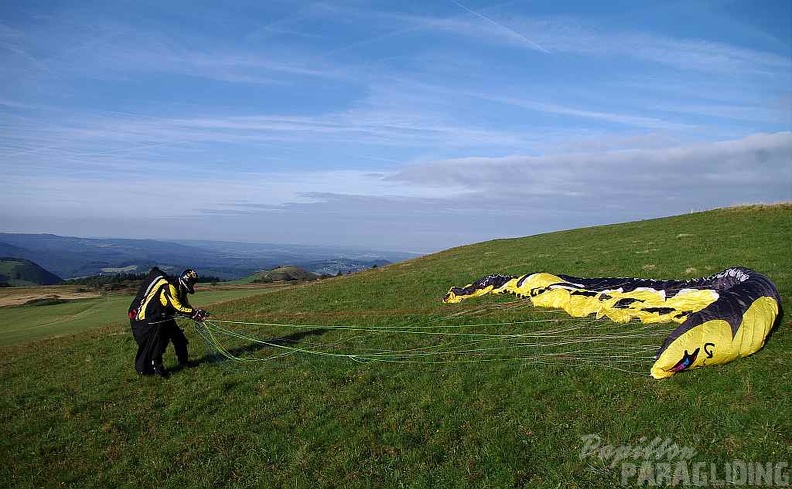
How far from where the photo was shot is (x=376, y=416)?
7531 millimetres

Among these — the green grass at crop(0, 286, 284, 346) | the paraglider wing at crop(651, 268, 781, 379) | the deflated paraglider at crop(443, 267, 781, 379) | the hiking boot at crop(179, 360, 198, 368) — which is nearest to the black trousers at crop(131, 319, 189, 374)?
the hiking boot at crop(179, 360, 198, 368)

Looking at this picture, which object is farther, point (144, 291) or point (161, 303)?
point (144, 291)

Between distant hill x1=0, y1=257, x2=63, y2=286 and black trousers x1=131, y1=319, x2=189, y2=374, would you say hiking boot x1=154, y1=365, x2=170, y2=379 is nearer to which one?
black trousers x1=131, y1=319, x2=189, y2=374

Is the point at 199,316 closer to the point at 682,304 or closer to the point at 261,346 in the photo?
the point at 261,346

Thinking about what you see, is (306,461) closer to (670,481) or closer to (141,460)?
(141,460)

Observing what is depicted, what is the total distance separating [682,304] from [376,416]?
7725 mm

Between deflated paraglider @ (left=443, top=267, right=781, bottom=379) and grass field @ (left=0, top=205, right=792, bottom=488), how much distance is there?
0.32 m

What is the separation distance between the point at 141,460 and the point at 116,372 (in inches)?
203

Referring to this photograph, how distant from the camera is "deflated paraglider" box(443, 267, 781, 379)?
7758mm

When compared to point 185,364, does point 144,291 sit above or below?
above

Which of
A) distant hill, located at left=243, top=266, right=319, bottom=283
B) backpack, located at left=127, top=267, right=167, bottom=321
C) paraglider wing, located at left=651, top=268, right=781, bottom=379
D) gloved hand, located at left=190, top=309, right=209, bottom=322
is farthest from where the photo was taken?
distant hill, located at left=243, top=266, right=319, bottom=283

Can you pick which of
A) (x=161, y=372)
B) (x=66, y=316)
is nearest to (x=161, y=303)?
(x=161, y=372)

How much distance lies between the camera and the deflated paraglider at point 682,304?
7758mm

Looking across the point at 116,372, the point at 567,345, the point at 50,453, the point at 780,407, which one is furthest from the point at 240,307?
the point at 780,407
